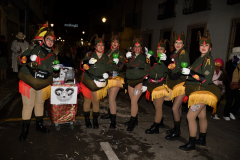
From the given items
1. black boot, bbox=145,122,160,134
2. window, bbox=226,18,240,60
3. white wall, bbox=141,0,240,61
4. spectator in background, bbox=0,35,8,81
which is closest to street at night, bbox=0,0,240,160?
black boot, bbox=145,122,160,134

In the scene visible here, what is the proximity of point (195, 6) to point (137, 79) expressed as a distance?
9.46 meters

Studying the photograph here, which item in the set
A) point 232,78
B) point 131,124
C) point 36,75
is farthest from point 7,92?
point 232,78

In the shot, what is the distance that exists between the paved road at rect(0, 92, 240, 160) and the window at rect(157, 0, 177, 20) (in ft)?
34.5

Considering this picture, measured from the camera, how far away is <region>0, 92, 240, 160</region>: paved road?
3.37 metres

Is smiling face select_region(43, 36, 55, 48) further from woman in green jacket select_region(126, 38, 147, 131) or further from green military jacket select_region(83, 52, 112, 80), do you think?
woman in green jacket select_region(126, 38, 147, 131)

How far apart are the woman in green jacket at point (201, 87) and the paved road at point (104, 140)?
457 millimetres

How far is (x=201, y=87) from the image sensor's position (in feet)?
11.6

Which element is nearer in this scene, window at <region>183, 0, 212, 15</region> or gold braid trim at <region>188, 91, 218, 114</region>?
gold braid trim at <region>188, 91, 218, 114</region>

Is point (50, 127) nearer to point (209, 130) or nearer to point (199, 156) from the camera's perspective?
point (199, 156)

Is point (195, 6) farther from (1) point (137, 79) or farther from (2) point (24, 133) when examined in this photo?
(2) point (24, 133)

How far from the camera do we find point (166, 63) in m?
4.05

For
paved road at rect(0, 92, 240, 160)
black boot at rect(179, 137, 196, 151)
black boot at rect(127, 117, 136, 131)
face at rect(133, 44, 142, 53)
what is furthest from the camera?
black boot at rect(127, 117, 136, 131)

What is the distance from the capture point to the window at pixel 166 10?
1373cm

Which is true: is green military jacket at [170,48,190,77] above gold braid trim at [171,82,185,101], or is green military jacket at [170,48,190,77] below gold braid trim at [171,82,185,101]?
Result: above
